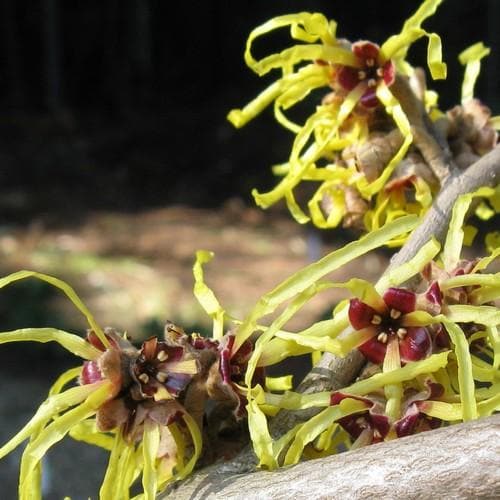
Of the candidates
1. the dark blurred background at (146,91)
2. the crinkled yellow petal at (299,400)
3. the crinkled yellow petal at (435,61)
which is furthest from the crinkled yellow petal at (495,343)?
the dark blurred background at (146,91)

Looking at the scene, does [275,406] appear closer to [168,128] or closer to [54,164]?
[54,164]

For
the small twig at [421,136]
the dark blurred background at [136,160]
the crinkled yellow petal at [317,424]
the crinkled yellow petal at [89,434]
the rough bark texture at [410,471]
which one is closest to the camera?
the rough bark texture at [410,471]

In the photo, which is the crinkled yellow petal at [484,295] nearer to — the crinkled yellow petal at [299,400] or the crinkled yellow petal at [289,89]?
the crinkled yellow petal at [299,400]

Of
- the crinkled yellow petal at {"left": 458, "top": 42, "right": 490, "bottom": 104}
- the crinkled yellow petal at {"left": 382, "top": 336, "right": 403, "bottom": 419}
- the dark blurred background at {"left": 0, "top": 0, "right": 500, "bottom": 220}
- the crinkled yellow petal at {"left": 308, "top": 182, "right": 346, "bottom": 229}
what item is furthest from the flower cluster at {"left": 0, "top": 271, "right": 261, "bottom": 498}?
the dark blurred background at {"left": 0, "top": 0, "right": 500, "bottom": 220}

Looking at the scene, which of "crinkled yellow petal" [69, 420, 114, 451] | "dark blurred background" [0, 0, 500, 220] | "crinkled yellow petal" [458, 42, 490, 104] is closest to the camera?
"crinkled yellow petal" [69, 420, 114, 451]

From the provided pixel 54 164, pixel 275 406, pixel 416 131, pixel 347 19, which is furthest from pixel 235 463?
pixel 347 19

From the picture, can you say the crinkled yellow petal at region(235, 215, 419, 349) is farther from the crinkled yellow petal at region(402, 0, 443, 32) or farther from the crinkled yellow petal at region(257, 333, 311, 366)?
the crinkled yellow petal at region(402, 0, 443, 32)
